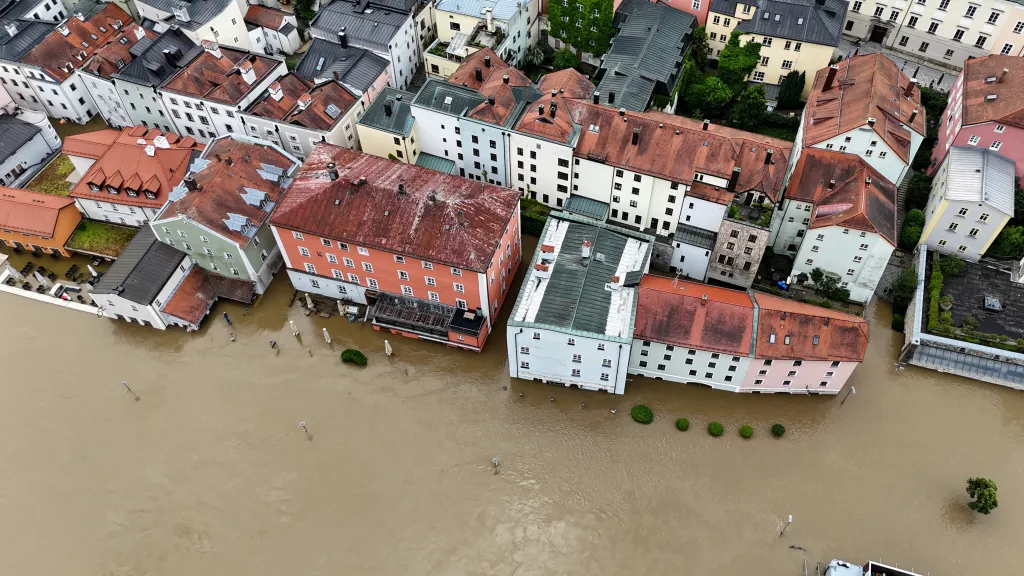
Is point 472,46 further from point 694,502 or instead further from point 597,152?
point 694,502

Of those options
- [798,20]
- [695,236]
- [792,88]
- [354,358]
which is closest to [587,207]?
[695,236]

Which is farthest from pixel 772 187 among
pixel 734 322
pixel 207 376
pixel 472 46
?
pixel 207 376

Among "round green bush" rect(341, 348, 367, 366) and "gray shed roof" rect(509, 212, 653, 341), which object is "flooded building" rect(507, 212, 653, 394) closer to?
"gray shed roof" rect(509, 212, 653, 341)


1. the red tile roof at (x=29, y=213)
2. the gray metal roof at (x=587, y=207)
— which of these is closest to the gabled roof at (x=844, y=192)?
the gray metal roof at (x=587, y=207)

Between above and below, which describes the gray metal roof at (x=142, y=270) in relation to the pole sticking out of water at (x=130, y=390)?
above

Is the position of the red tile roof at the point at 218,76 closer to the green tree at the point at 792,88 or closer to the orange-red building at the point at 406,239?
the orange-red building at the point at 406,239

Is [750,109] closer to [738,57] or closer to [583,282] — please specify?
[738,57]
